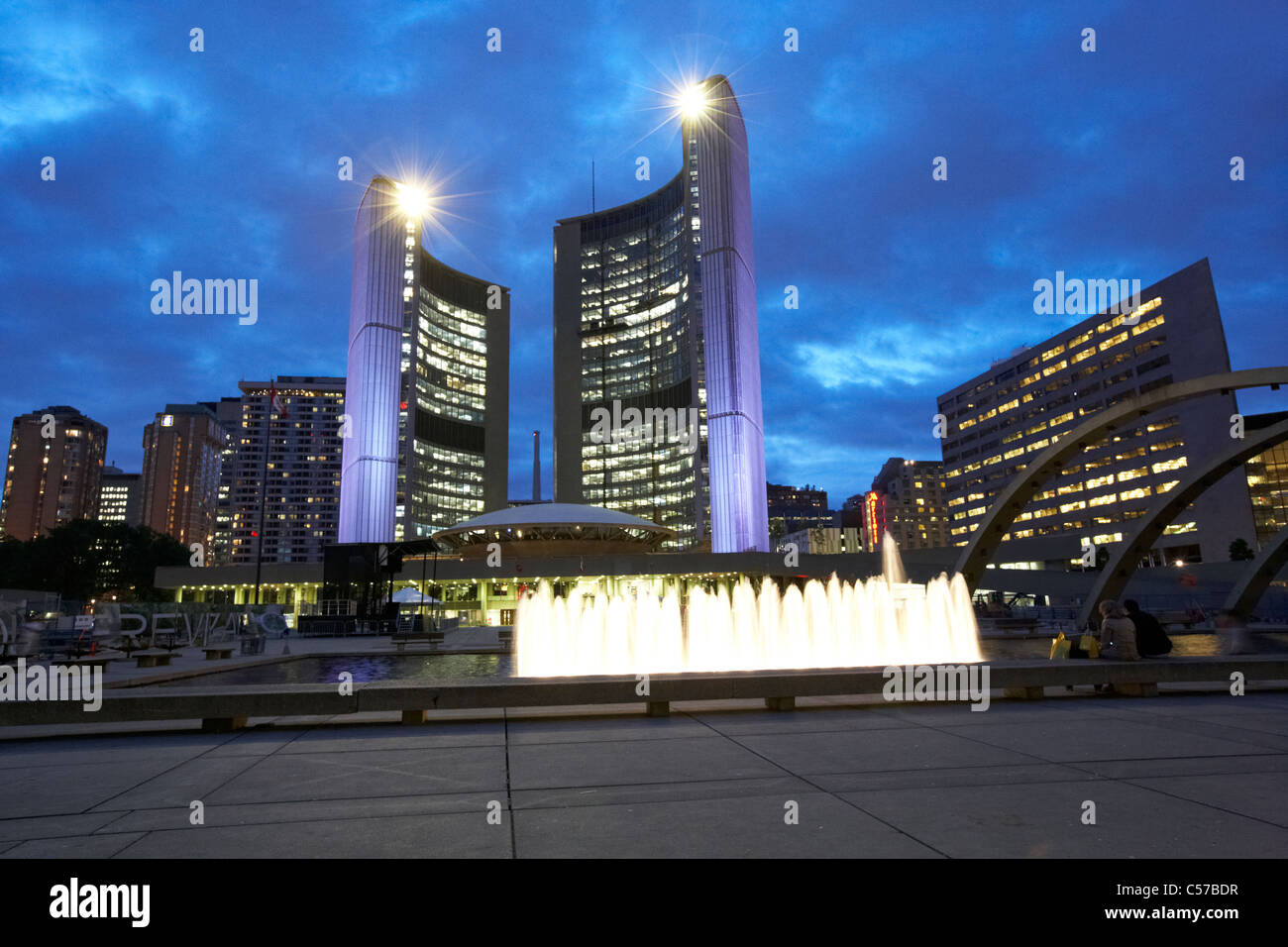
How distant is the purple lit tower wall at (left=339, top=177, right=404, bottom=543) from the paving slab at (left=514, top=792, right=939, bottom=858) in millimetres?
110042

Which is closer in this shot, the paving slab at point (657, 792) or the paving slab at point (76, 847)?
the paving slab at point (76, 847)

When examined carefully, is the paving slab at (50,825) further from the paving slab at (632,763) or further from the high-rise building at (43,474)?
the high-rise building at (43,474)

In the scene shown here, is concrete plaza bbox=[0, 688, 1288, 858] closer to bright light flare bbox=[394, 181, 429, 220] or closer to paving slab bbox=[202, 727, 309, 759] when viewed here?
paving slab bbox=[202, 727, 309, 759]

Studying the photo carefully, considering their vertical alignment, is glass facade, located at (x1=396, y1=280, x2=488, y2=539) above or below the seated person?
above

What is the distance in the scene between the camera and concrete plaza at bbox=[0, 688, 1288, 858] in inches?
165

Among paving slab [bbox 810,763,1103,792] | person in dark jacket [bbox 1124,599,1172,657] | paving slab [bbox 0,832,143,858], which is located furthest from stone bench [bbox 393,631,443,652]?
paving slab [bbox 810,763,1103,792]

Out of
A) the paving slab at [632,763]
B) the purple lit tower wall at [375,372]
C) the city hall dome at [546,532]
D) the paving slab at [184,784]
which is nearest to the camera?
the paving slab at [184,784]

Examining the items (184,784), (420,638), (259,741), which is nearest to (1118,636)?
(259,741)

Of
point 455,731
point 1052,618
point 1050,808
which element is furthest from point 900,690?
point 1052,618

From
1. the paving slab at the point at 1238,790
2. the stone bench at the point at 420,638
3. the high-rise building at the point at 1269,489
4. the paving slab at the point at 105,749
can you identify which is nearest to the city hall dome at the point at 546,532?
the stone bench at the point at 420,638

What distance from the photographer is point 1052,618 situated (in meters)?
35.3

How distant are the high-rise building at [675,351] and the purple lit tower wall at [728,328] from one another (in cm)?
21

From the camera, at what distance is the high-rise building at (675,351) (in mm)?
109438
